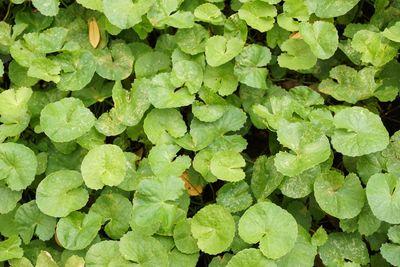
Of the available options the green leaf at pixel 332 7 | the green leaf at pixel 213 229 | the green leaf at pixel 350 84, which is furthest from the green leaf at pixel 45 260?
the green leaf at pixel 332 7

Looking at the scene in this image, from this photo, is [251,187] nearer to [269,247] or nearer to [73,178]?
[269,247]

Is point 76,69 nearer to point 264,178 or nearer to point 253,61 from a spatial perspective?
point 253,61

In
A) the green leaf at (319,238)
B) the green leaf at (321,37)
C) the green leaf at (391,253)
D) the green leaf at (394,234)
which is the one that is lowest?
the green leaf at (319,238)

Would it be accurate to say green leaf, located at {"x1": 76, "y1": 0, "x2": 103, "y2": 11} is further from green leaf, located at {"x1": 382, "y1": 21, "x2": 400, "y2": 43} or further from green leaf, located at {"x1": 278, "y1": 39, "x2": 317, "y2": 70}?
green leaf, located at {"x1": 382, "y1": 21, "x2": 400, "y2": 43}

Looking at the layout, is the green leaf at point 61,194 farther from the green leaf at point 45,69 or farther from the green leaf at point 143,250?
the green leaf at point 45,69

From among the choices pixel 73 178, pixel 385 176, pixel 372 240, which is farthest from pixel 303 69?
pixel 73 178

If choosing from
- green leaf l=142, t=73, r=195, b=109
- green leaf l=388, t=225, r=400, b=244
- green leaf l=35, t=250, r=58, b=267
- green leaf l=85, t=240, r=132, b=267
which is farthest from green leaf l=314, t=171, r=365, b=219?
green leaf l=35, t=250, r=58, b=267

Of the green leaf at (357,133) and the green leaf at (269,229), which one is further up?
the green leaf at (357,133)
